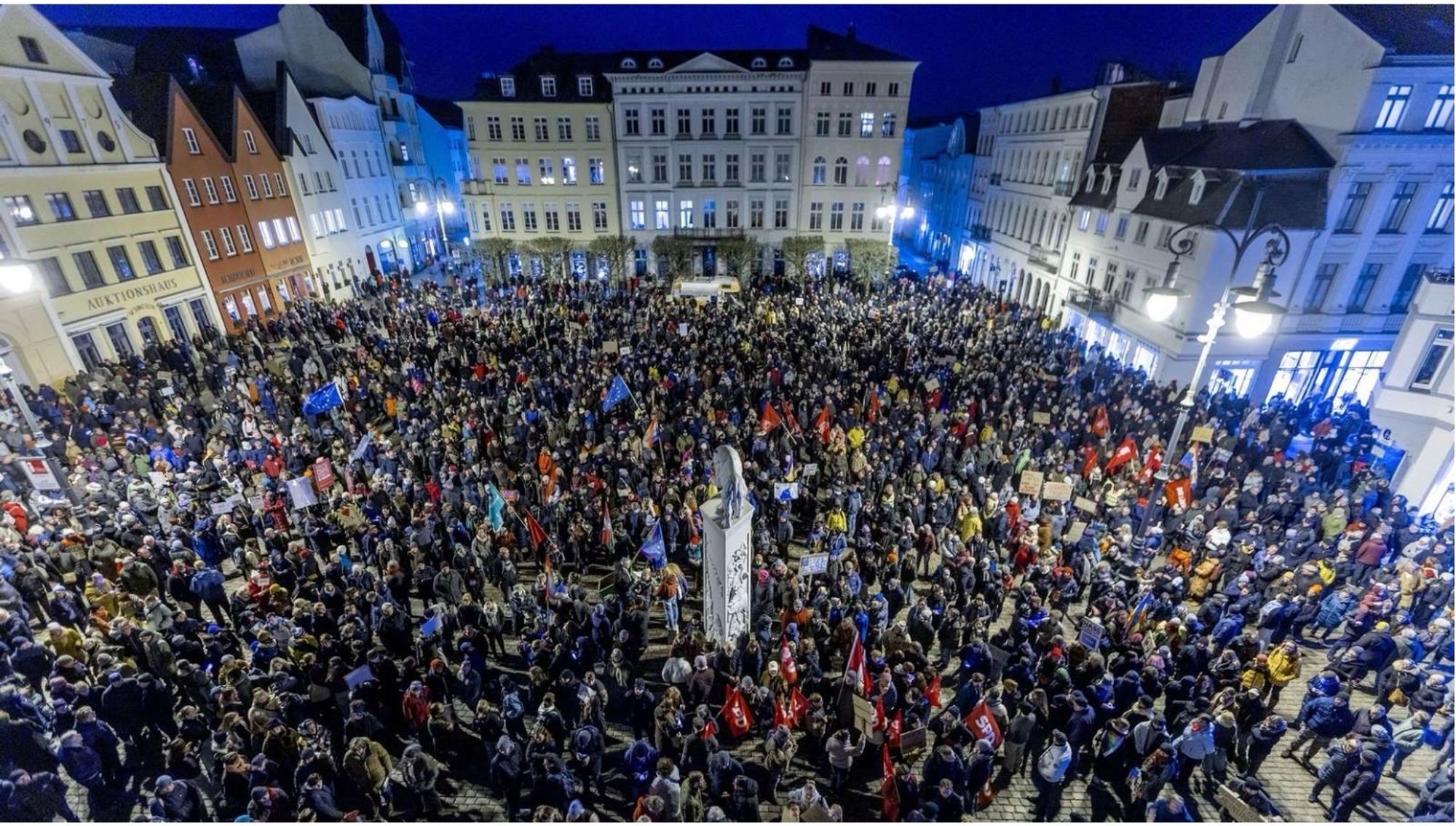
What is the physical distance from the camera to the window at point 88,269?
78.0 ft

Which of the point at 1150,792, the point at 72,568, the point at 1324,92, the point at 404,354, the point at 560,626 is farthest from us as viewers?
the point at 404,354

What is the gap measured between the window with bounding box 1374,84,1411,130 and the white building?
739 centimetres

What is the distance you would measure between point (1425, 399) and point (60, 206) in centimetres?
4501

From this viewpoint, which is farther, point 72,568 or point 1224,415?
point 1224,415

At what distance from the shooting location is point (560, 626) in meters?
10.1

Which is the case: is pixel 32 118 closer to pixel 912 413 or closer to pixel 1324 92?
pixel 912 413

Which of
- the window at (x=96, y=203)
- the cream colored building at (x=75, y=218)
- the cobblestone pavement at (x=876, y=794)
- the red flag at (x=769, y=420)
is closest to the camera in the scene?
the cobblestone pavement at (x=876, y=794)

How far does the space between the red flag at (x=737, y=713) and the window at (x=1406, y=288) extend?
1135 inches

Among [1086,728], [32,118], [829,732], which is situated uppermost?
Answer: [32,118]

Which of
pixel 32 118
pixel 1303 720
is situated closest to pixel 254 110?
pixel 32 118

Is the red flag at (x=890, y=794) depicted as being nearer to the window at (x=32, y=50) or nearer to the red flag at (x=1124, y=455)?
the red flag at (x=1124, y=455)

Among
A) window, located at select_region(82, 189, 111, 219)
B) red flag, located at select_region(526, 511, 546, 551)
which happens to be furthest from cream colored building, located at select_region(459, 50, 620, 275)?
red flag, located at select_region(526, 511, 546, 551)

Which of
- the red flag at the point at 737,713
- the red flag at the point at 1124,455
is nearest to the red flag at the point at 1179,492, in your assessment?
the red flag at the point at 1124,455

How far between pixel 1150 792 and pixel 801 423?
37.7 ft
